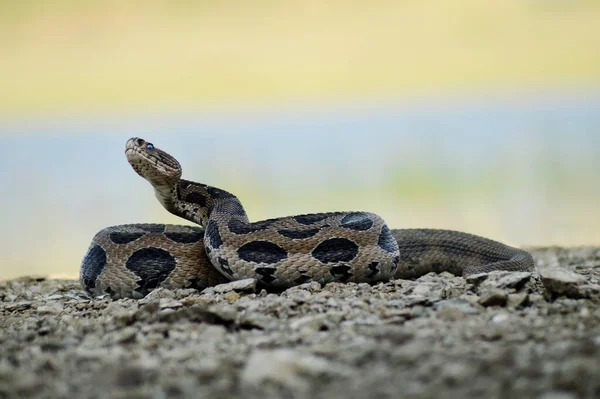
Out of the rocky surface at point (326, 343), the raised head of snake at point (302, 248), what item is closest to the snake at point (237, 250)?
the raised head of snake at point (302, 248)

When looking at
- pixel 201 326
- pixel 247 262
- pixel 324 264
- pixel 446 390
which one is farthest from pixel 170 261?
pixel 446 390

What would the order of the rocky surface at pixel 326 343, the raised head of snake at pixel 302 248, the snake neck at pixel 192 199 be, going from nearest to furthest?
the rocky surface at pixel 326 343 → the raised head of snake at pixel 302 248 → the snake neck at pixel 192 199

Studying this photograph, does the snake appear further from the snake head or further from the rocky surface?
the rocky surface

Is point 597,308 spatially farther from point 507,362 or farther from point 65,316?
point 65,316

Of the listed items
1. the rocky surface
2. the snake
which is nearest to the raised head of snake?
the snake

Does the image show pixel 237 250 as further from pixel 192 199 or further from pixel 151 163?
→ pixel 151 163

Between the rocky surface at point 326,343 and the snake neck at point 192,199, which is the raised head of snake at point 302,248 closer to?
the rocky surface at point 326,343

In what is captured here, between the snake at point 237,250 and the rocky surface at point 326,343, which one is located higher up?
the snake at point 237,250
